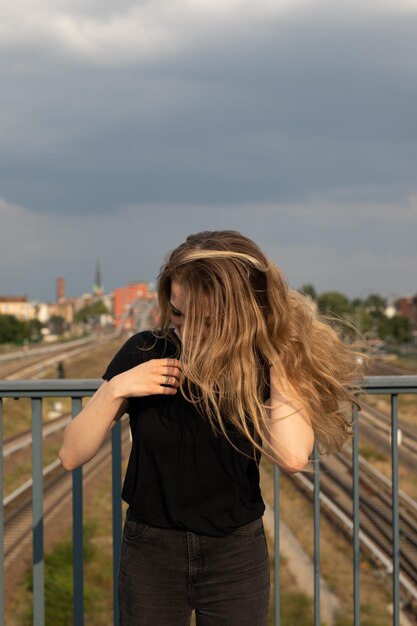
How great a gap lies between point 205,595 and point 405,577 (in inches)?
939

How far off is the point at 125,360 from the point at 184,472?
34cm

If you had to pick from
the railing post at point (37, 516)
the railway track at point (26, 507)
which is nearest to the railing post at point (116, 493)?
the railing post at point (37, 516)

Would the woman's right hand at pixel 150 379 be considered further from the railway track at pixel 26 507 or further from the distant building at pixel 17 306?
the distant building at pixel 17 306

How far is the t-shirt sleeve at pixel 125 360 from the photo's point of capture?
74.9 inches

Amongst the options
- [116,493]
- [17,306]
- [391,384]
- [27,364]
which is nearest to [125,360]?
[116,493]

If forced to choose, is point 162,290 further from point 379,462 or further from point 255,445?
point 379,462

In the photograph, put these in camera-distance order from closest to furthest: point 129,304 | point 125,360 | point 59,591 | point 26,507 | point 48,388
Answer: point 125,360 → point 48,388 → point 59,591 → point 26,507 → point 129,304

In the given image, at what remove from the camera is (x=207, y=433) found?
71.2 inches

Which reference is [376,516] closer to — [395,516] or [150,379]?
[395,516]

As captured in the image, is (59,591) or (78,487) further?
(59,591)

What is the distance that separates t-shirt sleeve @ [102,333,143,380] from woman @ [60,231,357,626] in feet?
0.25

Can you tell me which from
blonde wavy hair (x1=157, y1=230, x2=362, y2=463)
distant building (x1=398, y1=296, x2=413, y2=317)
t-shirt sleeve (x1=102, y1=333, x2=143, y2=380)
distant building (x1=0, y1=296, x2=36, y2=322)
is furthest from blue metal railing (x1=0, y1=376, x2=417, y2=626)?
distant building (x1=0, y1=296, x2=36, y2=322)

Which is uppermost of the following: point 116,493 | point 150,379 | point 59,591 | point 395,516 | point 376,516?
point 150,379

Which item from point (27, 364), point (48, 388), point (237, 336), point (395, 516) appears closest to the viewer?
point (237, 336)
